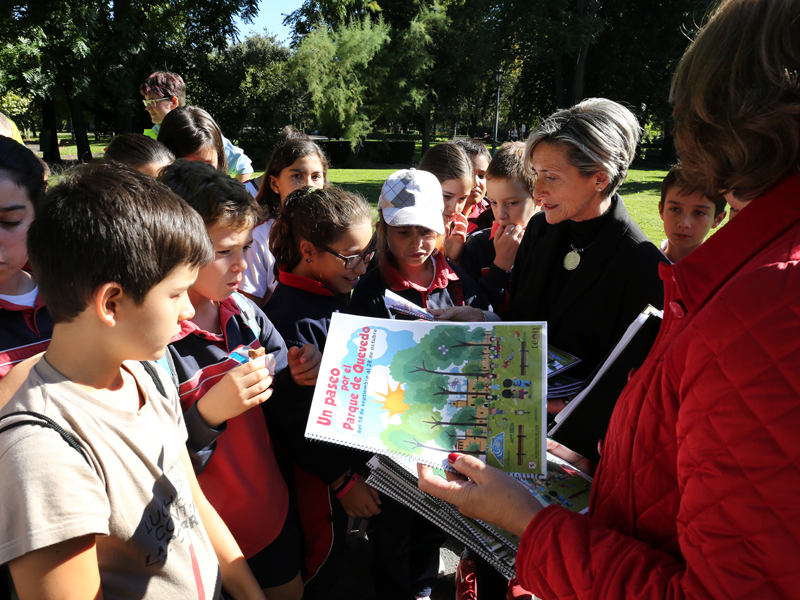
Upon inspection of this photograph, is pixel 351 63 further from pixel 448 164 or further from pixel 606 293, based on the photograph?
pixel 606 293

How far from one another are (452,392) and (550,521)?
51 centimetres

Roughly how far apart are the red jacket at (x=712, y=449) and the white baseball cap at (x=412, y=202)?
4.95 ft

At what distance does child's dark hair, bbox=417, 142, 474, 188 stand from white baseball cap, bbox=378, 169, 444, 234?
91 cm

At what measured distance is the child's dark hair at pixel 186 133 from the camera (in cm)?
390

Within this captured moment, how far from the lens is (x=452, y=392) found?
5.19 ft

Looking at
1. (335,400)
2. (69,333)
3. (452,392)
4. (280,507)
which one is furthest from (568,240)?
(69,333)

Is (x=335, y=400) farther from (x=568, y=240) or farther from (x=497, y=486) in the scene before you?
(x=568, y=240)

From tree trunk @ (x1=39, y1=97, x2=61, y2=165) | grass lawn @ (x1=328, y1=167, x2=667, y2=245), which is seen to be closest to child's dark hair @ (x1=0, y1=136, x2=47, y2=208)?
grass lawn @ (x1=328, y1=167, x2=667, y2=245)

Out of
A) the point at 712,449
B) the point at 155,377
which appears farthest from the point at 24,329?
the point at 712,449

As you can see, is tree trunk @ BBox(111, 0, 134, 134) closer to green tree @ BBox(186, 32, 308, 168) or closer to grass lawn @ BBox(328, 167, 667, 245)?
green tree @ BBox(186, 32, 308, 168)

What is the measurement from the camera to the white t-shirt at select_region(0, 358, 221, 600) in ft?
3.23

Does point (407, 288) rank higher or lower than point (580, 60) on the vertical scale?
higher

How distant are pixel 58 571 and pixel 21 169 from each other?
1472 millimetres

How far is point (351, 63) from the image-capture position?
26562mm
